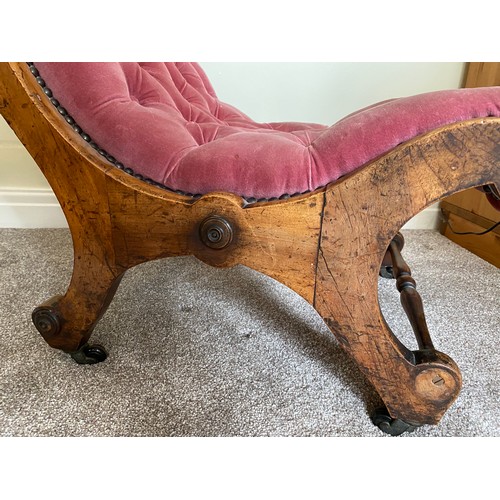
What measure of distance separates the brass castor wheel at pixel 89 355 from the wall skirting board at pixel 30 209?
30.2 inches

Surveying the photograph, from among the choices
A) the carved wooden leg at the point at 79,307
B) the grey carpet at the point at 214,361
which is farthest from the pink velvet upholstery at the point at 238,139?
the grey carpet at the point at 214,361

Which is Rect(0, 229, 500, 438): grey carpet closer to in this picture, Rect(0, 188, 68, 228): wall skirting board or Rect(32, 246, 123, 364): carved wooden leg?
Rect(32, 246, 123, 364): carved wooden leg

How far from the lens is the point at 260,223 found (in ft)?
1.69

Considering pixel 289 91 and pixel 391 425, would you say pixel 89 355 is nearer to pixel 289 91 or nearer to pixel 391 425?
pixel 391 425

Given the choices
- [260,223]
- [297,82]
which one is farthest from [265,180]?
[297,82]

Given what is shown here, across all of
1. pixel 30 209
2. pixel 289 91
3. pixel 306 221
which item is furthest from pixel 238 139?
pixel 30 209

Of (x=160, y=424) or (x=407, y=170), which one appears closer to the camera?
(x=407, y=170)

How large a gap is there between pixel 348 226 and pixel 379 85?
961 millimetres

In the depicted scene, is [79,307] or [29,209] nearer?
[79,307]

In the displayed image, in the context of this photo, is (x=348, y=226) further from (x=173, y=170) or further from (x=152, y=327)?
(x=152, y=327)

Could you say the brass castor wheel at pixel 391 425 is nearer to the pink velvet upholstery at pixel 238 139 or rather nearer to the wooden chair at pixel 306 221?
the wooden chair at pixel 306 221

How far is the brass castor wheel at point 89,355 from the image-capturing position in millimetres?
693

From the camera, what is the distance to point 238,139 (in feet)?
1.84

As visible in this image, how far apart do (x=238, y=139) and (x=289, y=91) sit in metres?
0.81
